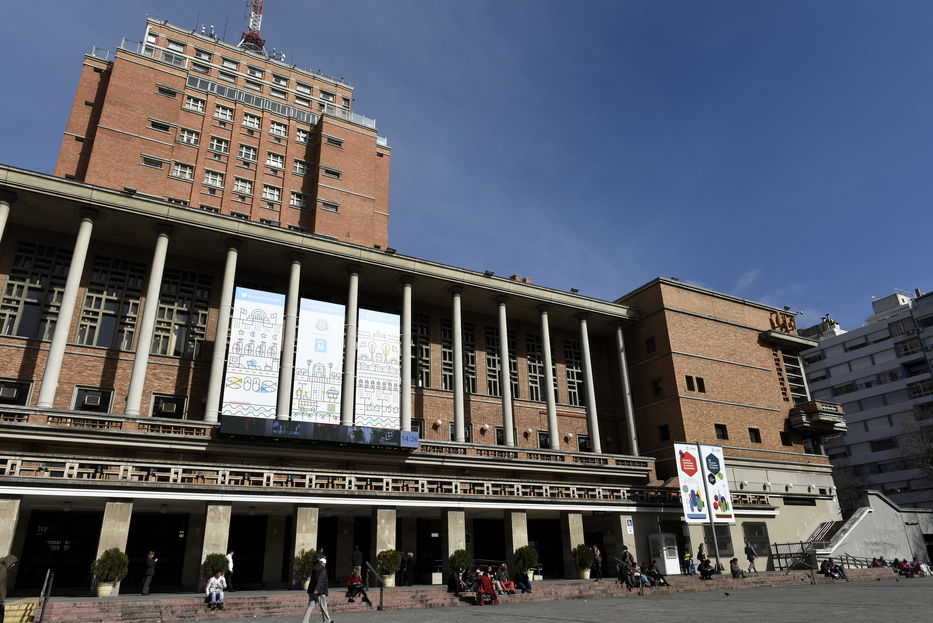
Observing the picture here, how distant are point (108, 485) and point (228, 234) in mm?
13869

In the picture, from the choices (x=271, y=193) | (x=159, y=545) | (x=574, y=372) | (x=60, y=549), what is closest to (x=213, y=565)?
(x=159, y=545)

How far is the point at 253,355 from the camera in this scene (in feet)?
100

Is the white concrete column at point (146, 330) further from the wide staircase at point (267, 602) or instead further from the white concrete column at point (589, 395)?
the white concrete column at point (589, 395)

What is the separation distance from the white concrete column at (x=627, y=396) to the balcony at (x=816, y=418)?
A: 41.2ft

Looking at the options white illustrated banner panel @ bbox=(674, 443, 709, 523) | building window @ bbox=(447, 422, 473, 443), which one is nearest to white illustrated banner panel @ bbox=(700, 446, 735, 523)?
white illustrated banner panel @ bbox=(674, 443, 709, 523)

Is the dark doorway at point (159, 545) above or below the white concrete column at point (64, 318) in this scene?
below

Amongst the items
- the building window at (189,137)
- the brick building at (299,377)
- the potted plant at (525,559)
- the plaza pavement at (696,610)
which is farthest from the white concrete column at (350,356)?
the building window at (189,137)

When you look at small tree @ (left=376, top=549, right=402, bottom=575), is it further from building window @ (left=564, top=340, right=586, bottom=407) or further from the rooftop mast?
the rooftop mast

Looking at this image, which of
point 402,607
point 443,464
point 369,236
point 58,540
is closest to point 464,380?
point 443,464

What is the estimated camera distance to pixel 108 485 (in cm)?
2356

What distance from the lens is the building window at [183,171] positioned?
41906mm

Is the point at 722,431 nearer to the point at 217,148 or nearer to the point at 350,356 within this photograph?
the point at 350,356

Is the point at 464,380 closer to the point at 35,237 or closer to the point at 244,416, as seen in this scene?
the point at 244,416

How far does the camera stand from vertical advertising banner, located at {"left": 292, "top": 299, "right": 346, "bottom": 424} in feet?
102
